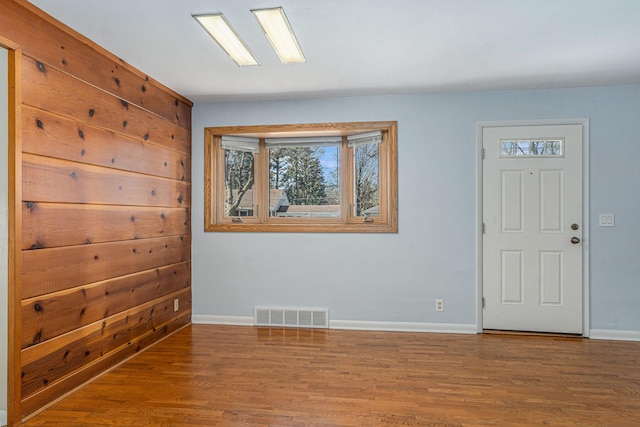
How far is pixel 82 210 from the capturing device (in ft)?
8.89

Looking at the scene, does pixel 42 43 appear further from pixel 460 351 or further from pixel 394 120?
pixel 460 351

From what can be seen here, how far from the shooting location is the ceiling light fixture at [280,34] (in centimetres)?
236

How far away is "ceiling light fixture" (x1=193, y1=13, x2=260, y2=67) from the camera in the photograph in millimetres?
2422

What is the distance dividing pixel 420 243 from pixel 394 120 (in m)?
1.22

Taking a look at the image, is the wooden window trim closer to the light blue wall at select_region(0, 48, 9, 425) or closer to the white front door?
the white front door

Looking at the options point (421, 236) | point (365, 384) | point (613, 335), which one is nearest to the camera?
point (365, 384)

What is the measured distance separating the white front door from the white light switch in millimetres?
180

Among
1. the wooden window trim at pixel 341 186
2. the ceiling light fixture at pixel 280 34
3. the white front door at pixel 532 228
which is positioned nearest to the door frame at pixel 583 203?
the white front door at pixel 532 228

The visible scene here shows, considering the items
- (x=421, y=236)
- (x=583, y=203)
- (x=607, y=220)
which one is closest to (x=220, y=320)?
(x=421, y=236)

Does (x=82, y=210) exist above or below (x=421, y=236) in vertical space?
above

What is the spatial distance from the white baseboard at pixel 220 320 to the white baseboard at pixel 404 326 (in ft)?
2.87

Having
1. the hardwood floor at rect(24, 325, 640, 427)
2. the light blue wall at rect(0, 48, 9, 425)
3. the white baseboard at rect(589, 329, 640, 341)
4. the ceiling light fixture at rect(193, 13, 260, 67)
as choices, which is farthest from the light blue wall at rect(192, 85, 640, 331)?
the light blue wall at rect(0, 48, 9, 425)

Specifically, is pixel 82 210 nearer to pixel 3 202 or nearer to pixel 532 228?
pixel 3 202

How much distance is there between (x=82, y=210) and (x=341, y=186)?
241 centimetres
